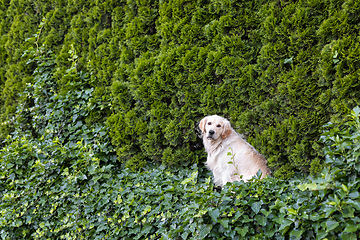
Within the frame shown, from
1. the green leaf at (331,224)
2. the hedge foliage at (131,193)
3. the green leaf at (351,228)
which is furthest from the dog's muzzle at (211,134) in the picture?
the green leaf at (351,228)

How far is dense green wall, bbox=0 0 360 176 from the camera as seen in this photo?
137 inches

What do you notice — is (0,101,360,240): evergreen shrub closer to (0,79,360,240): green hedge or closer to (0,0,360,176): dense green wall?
(0,79,360,240): green hedge

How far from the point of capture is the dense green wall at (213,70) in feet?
11.4

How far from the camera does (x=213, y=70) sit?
169 inches

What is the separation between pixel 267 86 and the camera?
12.9 feet

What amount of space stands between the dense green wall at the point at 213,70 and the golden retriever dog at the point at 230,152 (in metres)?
0.24

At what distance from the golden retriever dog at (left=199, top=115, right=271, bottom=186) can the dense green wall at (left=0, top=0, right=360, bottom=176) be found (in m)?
0.24

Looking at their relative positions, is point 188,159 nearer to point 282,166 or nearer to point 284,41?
point 282,166

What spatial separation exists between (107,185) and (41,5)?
484cm

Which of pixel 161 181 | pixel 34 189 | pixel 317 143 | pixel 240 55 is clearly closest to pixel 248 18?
pixel 240 55

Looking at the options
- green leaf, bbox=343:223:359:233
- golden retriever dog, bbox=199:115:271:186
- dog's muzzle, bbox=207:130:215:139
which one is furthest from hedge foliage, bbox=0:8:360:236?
dog's muzzle, bbox=207:130:215:139

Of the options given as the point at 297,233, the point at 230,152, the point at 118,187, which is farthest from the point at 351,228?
the point at 118,187

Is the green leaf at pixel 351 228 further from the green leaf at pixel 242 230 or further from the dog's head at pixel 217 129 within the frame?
the dog's head at pixel 217 129

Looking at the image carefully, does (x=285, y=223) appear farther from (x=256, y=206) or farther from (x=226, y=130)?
(x=226, y=130)
